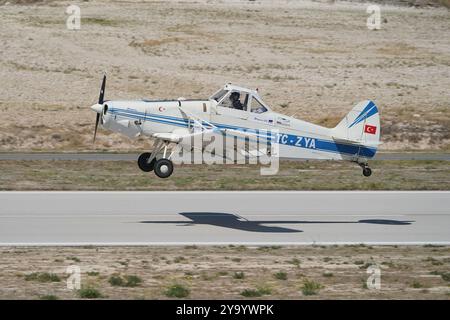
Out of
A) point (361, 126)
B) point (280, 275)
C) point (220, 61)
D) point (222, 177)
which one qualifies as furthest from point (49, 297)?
point (220, 61)

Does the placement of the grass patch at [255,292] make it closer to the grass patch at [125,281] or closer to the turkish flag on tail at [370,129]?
the grass patch at [125,281]

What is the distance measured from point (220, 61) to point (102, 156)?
24.9 meters

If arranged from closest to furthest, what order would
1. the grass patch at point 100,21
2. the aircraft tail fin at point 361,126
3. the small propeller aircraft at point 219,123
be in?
the small propeller aircraft at point 219,123
the aircraft tail fin at point 361,126
the grass patch at point 100,21

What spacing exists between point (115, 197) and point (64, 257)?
8.65 m

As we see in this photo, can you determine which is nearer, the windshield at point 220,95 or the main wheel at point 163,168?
the main wheel at point 163,168

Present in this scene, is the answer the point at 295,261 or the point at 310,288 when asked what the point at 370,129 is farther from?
the point at 310,288

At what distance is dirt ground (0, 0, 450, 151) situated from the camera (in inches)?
1866

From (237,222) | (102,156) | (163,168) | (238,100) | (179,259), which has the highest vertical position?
(238,100)

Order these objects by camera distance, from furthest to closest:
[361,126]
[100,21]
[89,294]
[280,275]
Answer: [100,21], [361,126], [280,275], [89,294]

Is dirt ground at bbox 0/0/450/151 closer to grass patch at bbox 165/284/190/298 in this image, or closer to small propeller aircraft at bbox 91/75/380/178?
small propeller aircraft at bbox 91/75/380/178

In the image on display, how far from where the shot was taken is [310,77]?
5900 centimetres

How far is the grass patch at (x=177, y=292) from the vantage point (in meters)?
14.1

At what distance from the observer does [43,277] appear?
1522 centimetres

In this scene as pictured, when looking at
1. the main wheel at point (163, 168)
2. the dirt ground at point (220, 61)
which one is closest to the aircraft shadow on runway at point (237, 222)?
the main wheel at point (163, 168)
